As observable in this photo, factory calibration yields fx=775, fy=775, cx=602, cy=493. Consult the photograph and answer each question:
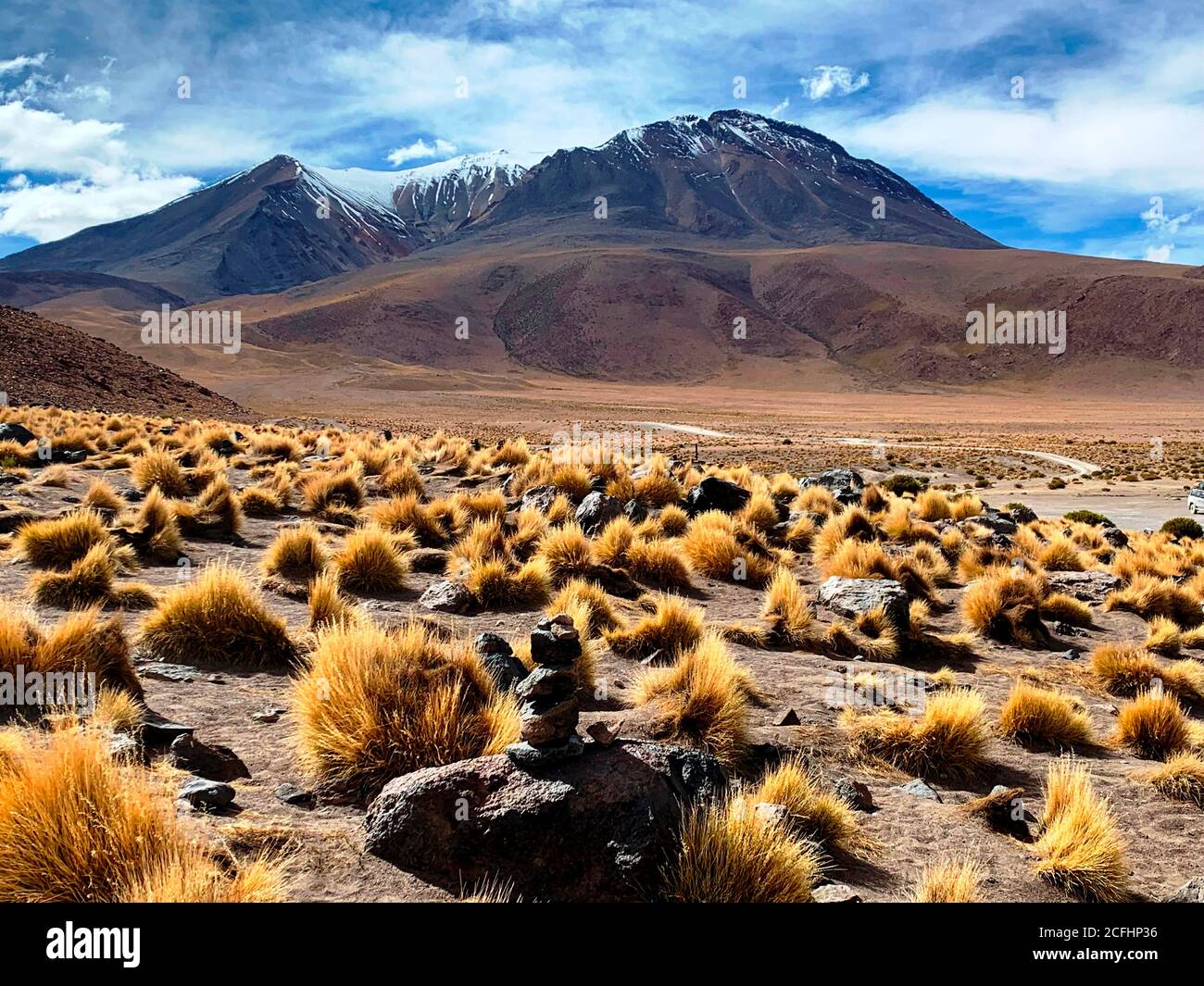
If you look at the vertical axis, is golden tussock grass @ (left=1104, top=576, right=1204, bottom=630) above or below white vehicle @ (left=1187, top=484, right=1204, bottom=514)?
below

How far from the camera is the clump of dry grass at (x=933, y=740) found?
5766 mm

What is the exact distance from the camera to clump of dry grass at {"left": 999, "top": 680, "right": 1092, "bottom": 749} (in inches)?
255

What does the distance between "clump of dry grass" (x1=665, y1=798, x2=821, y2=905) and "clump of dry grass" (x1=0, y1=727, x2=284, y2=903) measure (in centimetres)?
170

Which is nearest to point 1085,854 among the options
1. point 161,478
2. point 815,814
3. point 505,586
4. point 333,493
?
point 815,814

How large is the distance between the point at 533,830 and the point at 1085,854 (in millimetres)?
3094

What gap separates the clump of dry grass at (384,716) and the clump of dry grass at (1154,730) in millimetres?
5356

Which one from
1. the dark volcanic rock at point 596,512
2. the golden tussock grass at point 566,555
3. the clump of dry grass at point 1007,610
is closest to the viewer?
the clump of dry grass at point 1007,610

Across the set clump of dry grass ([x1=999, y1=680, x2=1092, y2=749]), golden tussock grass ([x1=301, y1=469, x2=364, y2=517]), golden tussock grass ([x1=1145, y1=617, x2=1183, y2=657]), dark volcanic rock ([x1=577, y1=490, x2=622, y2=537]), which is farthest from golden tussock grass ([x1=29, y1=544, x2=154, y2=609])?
golden tussock grass ([x1=1145, y1=617, x2=1183, y2=657])

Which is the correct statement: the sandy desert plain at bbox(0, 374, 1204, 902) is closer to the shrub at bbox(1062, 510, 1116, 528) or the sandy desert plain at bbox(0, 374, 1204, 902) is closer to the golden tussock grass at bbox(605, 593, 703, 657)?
the golden tussock grass at bbox(605, 593, 703, 657)

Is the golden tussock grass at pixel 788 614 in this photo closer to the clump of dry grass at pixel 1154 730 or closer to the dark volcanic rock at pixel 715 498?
the clump of dry grass at pixel 1154 730

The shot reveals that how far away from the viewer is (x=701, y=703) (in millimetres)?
5516

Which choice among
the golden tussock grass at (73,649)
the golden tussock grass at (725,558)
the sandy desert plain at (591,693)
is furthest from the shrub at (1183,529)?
the golden tussock grass at (73,649)

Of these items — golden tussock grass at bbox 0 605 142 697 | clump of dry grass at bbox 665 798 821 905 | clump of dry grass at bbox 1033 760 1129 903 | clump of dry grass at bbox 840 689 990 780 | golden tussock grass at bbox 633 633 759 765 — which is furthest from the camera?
clump of dry grass at bbox 840 689 990 780

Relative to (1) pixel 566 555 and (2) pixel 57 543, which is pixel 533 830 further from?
(2) pixel 57 543
